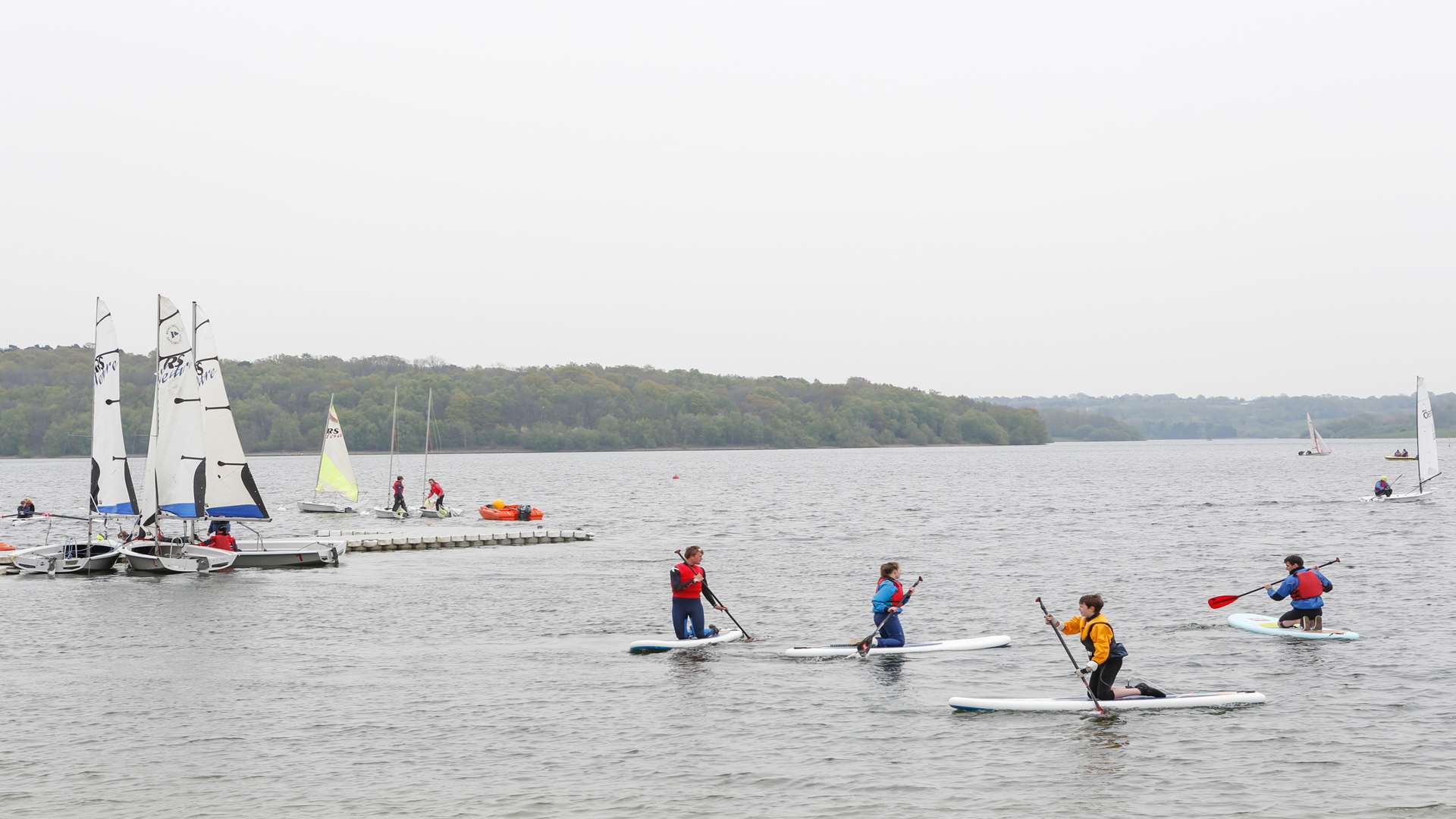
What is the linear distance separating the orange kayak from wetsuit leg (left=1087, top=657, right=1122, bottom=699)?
4725cm

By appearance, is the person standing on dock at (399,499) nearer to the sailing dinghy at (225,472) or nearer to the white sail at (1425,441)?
the sailing dinghy at (225,472)

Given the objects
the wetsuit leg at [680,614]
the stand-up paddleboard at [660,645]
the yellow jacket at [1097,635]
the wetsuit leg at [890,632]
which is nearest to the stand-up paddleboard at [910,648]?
the wetsuit leg at [890,632]

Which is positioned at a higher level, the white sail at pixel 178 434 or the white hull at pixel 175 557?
the white sail at pixel 178 434

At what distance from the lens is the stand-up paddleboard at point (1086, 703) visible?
19.5 meters

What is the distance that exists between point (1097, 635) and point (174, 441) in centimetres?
3067

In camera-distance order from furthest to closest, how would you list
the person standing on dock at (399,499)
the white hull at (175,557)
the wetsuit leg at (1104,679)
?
the person standing on dock at (399,499) < the white hull at (175,557) < the wetsuit leg at (1104,679)

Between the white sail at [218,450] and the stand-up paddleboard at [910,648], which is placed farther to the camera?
the white sail at [218,450]

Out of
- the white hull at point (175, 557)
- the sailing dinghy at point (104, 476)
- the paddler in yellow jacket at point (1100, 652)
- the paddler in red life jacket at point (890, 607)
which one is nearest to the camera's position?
the paddler in yellow jacket at point (1100, 652)

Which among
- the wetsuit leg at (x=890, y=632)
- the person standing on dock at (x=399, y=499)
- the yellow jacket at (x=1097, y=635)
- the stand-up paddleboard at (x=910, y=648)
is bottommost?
the stand-up paddleboard at (x=910, y=648)

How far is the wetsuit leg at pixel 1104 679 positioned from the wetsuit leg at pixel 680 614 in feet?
27.7

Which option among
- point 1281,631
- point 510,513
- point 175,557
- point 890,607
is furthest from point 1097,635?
point 510,513

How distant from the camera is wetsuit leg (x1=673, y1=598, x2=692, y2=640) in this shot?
1000 inches

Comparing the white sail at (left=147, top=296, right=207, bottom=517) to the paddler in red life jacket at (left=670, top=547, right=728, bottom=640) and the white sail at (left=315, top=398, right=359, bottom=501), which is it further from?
the white sail at (left=315, top=398, right=359, bottom=501)

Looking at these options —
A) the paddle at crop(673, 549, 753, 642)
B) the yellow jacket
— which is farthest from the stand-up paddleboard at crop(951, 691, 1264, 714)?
the paddle at crop(673, 549, 753, 642)
